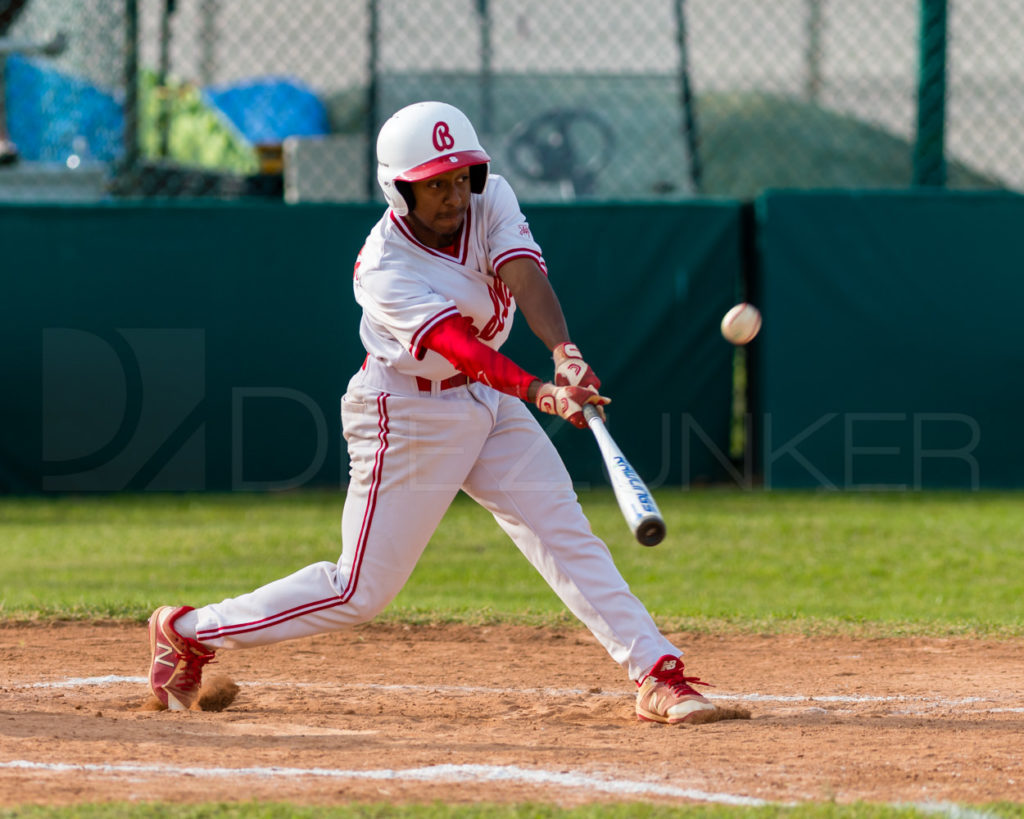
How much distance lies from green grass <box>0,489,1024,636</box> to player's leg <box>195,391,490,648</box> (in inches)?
69.1

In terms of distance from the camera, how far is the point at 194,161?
44.8ft

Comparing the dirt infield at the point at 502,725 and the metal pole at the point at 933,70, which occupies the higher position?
the metal pole at the point at 933,70

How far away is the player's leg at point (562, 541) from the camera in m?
3.95

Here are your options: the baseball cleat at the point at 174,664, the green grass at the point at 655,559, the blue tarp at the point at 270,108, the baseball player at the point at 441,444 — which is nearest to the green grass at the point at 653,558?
the green grass at the point at 655,559

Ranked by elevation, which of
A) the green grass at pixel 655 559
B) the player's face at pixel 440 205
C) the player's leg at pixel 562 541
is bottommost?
the green grass at pixel 655 559

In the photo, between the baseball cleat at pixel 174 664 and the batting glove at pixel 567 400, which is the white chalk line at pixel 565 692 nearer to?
the baseball cleat at pixel 174 664

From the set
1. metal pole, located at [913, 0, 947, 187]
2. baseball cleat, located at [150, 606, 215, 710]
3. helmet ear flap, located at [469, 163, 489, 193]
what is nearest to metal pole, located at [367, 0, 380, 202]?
metal pole, located at [913, 0, 947, 187]

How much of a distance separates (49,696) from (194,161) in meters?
10.1

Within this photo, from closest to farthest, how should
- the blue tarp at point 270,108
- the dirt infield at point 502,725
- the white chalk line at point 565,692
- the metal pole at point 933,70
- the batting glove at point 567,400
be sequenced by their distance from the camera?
the dirt infield at point 502,725
the batting glove at point 567,400
the white chalk line at point 565,692
the metal pole at point 933,70
the blue tarp at point 270,108

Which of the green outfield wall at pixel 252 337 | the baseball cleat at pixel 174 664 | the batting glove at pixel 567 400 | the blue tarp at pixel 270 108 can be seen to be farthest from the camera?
the blue tarp at pixel 270 108

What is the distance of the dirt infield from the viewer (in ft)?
10.4

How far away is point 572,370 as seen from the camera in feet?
12.0

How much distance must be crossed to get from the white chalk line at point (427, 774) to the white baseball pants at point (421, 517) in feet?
2.29

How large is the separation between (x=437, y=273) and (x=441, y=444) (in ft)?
1.60
